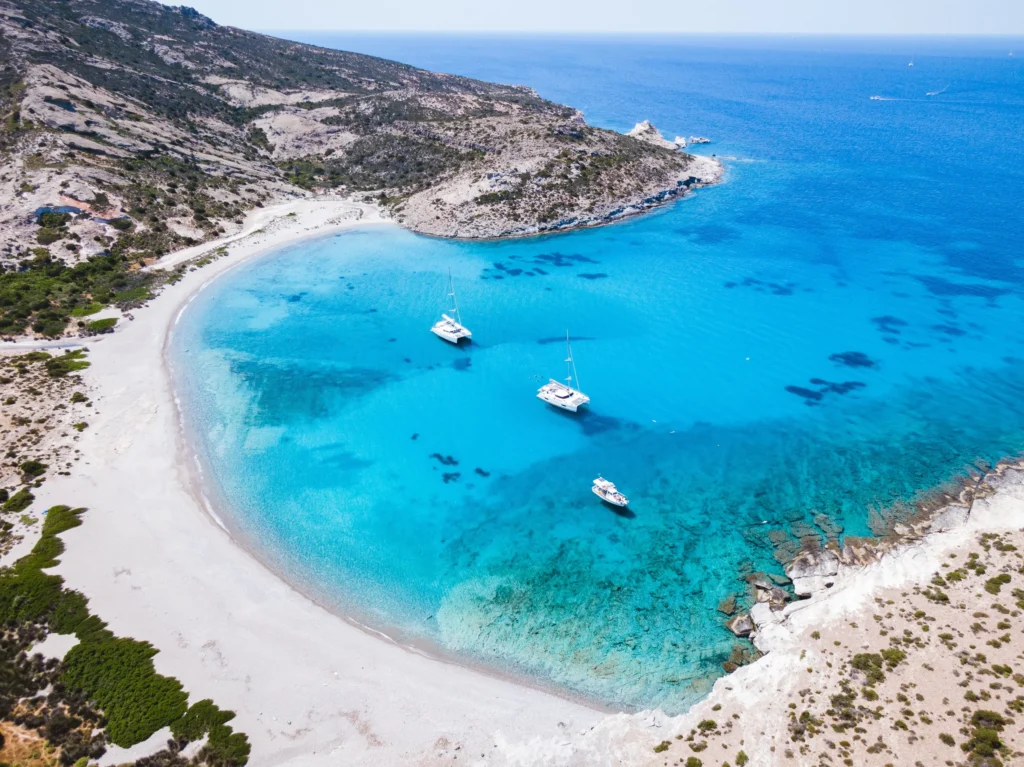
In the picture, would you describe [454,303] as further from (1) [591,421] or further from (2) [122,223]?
(2) [122,223]

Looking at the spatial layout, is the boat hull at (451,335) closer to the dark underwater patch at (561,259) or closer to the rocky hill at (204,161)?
the dark underwater patch at (561,259)

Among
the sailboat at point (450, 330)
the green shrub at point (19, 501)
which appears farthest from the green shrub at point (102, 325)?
the sailboat at point (450, 330)

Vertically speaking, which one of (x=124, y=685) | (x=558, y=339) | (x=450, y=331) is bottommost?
(x=124, y=685)

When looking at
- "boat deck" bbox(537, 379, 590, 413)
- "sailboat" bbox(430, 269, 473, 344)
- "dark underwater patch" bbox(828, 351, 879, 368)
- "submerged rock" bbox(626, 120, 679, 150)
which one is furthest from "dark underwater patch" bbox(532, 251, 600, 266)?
"submerged rock" bbox(626, 120, 679, 150)

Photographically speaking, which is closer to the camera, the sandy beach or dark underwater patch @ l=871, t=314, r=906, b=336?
the sandy beach

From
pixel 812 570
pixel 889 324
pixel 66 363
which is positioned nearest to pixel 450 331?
pixel 66 363

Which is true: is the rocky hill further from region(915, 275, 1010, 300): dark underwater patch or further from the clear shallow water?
region(915, 275, 1010, 300): dark underwater patch
